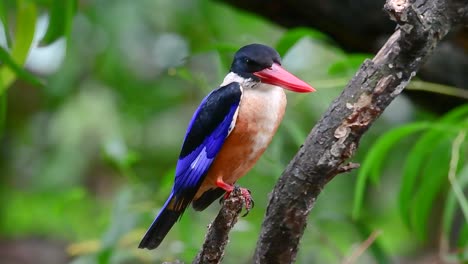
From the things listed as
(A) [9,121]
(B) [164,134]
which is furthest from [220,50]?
(A) [9,121]

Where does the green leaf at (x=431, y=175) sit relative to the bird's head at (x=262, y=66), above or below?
above

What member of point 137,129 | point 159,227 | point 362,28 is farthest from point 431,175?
point 137,129

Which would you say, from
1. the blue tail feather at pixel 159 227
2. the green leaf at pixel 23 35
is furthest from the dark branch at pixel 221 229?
the green leaf at pixel 23 35

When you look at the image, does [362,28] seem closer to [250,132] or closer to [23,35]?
[23,35]

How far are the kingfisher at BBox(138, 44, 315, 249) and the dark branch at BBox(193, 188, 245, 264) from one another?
6cm

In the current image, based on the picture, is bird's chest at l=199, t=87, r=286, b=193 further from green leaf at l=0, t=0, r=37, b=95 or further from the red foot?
green leaf at l=0, t=0, r=37, b=95

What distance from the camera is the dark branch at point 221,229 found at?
5.58 ft

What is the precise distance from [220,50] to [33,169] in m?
2.37

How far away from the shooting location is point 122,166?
2918 mm

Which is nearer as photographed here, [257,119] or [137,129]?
[257,119]

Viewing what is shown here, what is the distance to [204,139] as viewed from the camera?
6.06 feet

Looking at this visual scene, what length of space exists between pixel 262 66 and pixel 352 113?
0.25m

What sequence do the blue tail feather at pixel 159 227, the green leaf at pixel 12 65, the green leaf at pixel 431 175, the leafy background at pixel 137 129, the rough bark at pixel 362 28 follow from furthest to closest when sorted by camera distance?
the leafy background at pixel 137 129 → the rough bark at pixel 362 28 → the green leaf at pixel 431 175 → the green leaf at pixel 12 65 → the blue tail feather at pixel 159 227

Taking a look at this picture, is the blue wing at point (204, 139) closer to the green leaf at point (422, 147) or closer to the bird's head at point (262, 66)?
the bird's head at point (262, 66)
